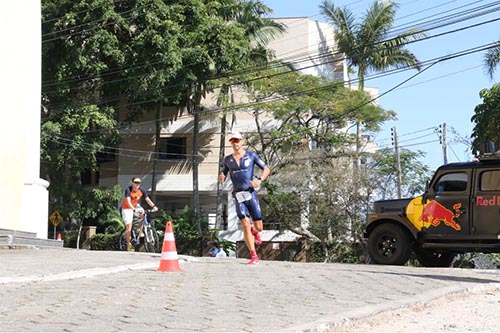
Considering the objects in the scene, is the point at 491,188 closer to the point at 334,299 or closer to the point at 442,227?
the point at 442,227

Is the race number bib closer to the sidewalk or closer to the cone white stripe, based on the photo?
the sidewalk

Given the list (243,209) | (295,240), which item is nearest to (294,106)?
(295,240)

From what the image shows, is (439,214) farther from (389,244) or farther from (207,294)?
(207,294)

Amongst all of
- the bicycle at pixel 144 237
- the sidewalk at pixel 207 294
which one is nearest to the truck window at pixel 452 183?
the sidewalk at pixel 207 294

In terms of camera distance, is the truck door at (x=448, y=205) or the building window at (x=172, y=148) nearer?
the truck door at (x=448, y=205)

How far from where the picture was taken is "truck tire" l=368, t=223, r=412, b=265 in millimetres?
15055

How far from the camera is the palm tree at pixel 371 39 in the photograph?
140ft

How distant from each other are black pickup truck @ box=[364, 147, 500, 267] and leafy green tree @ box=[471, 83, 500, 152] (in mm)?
27947

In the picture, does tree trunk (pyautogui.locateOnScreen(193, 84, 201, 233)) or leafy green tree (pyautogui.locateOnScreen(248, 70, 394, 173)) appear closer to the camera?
leafy green tree (pyautogui.locateOnScreen(248, 70, 394, 173))

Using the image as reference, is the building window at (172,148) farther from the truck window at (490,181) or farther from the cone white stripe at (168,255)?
the cone white stripe at (168,255)

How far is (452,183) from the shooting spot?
14.7 m

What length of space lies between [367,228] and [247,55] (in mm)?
24742

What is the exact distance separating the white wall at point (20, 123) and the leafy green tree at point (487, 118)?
1142 inches

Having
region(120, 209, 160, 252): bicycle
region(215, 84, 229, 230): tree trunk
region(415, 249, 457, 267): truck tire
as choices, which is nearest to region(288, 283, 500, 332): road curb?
region(415, 249, 457, 267): truck tire
